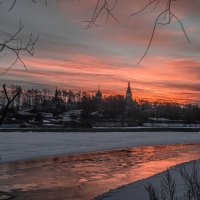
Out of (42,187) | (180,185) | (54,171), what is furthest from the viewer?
(54,171)

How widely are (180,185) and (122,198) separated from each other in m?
2.22

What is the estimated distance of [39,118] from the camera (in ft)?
343

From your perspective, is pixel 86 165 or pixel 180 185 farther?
pixel 86 165

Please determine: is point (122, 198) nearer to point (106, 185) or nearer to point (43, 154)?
point (106, 185)

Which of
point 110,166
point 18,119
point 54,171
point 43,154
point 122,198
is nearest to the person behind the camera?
point 122,198

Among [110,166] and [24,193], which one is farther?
[110,166]

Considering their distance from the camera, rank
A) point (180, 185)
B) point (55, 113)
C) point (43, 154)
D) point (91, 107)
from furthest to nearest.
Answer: point (91, 107) → point (55, 113) → point (43, 154) → point (180, 185)

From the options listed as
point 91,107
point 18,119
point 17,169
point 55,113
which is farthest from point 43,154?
point 91,107

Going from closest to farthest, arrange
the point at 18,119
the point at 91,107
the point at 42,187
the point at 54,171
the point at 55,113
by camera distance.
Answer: the point at 42,187
the point at 54,171
the point at 18,119
the point at 55,113
the point at 91,107

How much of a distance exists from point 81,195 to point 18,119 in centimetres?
9032

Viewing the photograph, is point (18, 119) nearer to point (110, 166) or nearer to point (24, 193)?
point (110, 166)

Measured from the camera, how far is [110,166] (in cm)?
2531

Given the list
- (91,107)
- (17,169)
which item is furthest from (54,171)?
(91,107)

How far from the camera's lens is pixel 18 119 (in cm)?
10356
